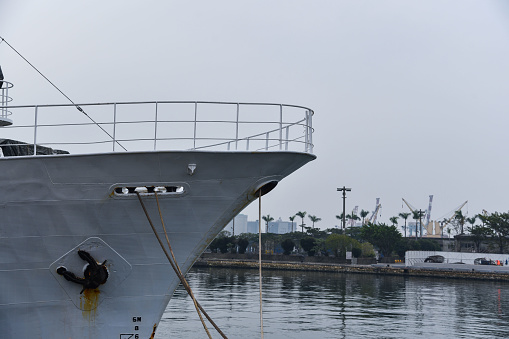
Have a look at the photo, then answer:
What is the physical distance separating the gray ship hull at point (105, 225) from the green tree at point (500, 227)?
266 ft

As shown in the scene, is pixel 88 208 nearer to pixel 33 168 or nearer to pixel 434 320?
pixel 33 168

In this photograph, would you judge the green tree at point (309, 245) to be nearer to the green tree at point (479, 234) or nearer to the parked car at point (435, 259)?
the parked car at point (435, 259)

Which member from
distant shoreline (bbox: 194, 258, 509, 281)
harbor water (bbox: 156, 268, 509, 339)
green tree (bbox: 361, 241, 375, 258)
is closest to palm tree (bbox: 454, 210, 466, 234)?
green tree (bbox: 361, 241, 375, 258)

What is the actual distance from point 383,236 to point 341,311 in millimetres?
58499

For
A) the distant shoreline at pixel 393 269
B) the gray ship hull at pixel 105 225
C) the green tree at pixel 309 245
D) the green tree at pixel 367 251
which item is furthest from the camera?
the green tree at pixel 367 251

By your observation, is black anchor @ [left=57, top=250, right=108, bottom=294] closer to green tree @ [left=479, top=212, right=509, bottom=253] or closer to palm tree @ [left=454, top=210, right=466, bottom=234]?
green tree @ [left=479, top=212, right=509, bottom=253]

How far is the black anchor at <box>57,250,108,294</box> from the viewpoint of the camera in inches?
447

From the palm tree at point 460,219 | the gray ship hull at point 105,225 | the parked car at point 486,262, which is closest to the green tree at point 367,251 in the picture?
the parked car at point 486,262

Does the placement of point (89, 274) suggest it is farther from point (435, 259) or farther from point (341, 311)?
point (435, 259)

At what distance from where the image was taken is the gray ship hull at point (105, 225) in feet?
36.8

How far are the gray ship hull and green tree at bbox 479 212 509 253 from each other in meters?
81.0

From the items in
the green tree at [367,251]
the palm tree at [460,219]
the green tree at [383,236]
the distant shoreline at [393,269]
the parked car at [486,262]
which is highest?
the palm tree at [460,219]

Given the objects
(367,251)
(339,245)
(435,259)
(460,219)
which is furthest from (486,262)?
(460,219)

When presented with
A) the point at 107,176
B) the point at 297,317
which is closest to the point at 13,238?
the point at 107,176
